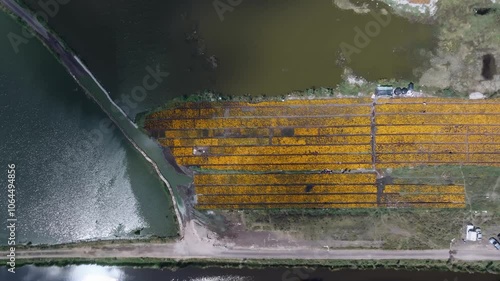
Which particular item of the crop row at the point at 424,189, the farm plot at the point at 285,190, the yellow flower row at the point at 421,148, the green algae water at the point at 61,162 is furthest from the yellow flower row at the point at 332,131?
the green algae water at the point at 61,162

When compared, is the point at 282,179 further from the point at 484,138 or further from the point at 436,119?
the point at 484,138

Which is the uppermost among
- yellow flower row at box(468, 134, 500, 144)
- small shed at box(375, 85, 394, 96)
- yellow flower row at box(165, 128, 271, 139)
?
small shed at box(375, 85, 394, 96)

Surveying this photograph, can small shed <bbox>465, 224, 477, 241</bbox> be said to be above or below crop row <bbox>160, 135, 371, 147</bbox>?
below

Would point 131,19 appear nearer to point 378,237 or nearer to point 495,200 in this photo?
point 378,237

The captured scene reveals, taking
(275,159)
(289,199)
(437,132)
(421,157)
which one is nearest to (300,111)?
(275,159)

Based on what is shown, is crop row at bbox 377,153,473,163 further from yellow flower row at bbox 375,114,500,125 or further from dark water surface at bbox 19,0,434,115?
dark water surface at bbox 19,0,434,115

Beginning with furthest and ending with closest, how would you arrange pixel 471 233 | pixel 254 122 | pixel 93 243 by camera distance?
pixel 93 243
pixel 254 122
pixel 471 233

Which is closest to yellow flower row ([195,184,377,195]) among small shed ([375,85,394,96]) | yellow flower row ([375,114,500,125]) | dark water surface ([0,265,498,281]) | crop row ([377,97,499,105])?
yellow flower row ([375,114,500,125])
